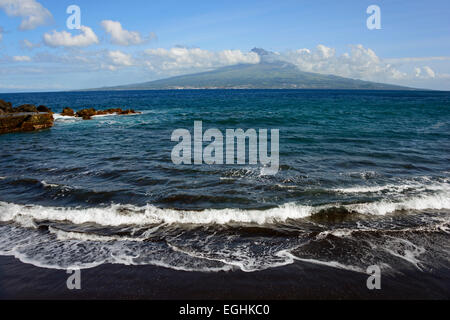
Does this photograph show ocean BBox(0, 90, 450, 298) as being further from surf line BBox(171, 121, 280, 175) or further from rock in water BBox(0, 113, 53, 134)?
rock in water BBox(0, 113, 53, 134)

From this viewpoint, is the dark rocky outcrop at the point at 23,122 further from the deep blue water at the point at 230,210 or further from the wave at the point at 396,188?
the wave at the point at 396,188

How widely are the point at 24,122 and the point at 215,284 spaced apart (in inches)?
1336

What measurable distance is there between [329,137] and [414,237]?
16046 mm

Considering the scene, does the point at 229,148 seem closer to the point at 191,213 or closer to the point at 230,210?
the point at 230,210

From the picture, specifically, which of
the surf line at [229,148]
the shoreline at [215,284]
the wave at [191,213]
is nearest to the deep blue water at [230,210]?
the wave at [191,213]

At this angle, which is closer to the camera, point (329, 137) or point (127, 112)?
point (329, 137)

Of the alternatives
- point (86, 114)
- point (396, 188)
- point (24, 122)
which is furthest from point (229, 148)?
point (86, 114)

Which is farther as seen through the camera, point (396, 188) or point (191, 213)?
point (396, 188)

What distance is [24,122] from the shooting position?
31203 mm
